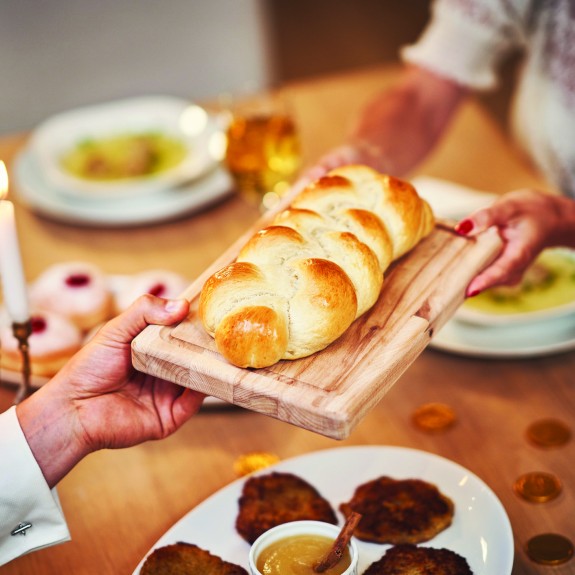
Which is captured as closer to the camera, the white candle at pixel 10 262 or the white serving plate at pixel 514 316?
the white candle at pixel 10 262

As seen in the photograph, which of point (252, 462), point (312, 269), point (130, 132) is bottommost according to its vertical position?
point (252, 462)

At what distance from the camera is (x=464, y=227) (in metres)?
1.39

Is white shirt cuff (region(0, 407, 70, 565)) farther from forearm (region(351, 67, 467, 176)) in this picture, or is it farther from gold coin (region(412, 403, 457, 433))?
forearm (region(351, 67, 467, 176))

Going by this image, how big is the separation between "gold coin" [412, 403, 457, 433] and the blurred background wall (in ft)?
9.79

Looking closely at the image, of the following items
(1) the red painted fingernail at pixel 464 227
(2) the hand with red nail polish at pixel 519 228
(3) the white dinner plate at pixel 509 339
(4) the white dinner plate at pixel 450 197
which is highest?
(1) the red painted fingernail at pixel 464 227

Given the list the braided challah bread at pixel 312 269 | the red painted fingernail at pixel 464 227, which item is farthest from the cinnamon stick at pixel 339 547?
the red painted fingernail at pixel 464 227

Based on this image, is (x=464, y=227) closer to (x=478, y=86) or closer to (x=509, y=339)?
(x=509, y=339)

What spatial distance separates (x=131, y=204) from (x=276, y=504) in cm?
115

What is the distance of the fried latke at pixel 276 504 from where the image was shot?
1.22 m

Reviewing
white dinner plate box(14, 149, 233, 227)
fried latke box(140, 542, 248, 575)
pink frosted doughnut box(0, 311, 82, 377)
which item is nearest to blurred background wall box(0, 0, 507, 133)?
white dinner plate box(14, 149, 233, 227)

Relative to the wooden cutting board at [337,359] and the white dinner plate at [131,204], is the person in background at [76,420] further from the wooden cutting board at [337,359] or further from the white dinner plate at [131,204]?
the white dinner plate at [131,204]

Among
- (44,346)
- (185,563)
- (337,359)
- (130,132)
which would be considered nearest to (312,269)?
(337,359)

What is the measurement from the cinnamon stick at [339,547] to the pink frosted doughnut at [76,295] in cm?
86

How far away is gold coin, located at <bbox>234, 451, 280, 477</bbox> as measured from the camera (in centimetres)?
141
